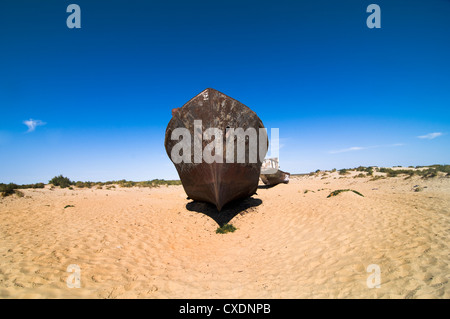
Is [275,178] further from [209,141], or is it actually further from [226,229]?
[209,141]

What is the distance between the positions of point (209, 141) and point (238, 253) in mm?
4051

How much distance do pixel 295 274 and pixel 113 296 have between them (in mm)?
3725

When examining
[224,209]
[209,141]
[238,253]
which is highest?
[209,141]

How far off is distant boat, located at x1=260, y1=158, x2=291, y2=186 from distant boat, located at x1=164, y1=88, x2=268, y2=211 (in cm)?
1186

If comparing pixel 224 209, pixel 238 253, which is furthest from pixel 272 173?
pixel 238 253

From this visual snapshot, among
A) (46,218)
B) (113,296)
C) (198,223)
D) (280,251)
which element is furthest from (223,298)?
(46,218)

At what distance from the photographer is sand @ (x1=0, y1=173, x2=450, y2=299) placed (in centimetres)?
361

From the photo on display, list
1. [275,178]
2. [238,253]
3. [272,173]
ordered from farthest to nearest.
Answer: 1. [275,178]
2. [272,173]
3. [238,253]

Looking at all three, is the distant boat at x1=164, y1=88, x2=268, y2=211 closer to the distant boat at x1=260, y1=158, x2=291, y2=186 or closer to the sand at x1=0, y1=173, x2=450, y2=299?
the sand at x1=0, y1=173, x2=450, y2=299

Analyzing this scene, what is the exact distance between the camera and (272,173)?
66.8 feet

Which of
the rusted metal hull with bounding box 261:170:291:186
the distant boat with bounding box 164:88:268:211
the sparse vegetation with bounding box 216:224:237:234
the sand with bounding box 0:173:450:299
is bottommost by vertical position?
the sparse vegetation with bounding box 216:224:237:234

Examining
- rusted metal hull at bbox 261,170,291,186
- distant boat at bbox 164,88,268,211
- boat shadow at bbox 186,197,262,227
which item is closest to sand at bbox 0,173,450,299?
boat shadow at bbox 186,197,262,227

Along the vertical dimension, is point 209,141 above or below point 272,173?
above
